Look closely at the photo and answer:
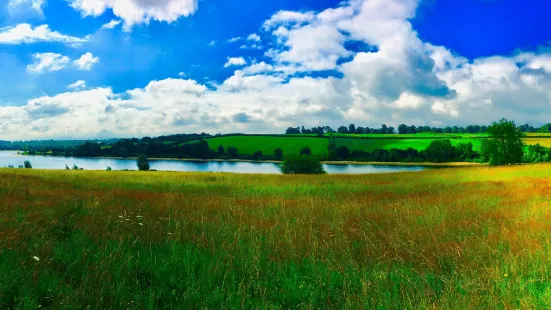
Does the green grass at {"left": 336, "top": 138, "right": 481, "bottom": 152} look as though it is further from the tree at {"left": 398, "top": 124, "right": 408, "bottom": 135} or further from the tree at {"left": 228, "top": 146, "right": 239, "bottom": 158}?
the tree at {"left": 228, "top": 146, "right": 239, "bottom": 158}

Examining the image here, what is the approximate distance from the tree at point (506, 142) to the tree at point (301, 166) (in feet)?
106

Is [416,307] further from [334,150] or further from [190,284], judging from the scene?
[334,150]

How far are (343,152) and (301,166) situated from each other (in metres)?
46.7

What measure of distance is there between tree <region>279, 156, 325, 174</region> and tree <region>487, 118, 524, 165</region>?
32.2 meters

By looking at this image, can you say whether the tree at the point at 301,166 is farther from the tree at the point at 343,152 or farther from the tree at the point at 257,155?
the tree at the point at 257,155

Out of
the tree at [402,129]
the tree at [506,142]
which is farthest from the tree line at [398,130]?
the tree at [506,142]

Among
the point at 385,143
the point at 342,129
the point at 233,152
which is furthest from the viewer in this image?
the point at 342,129

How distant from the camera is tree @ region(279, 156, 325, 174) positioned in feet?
244

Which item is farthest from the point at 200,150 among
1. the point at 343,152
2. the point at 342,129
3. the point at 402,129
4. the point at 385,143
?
the point at 402,129

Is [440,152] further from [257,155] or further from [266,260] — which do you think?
[266,260]

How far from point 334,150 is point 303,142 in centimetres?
1576

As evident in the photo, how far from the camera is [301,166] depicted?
245ft

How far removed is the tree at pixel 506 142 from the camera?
6038 centimetres

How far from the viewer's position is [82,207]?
28.7 ft
